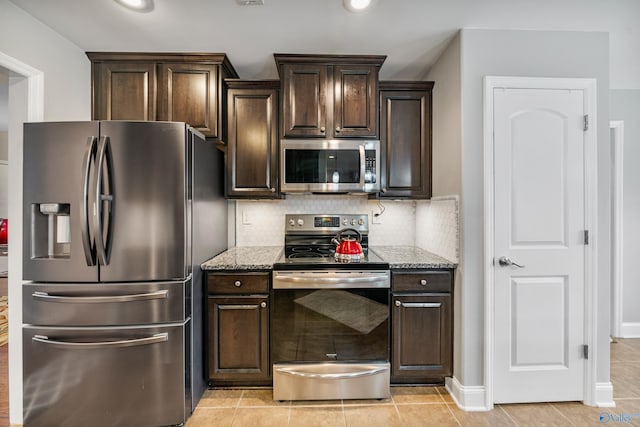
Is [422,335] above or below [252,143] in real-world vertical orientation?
below

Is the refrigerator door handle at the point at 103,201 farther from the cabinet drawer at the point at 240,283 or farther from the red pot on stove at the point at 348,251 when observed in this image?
the red pot on stove at the point at 348,251

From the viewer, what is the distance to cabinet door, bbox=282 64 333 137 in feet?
7.78

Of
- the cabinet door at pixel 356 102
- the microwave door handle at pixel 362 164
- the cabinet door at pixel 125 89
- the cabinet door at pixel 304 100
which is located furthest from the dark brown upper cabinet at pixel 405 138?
the cabinet door at pixel 125 89

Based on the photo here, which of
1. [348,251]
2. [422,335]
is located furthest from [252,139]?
[422,335]

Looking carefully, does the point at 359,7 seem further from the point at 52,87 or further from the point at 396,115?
the point at 52,87

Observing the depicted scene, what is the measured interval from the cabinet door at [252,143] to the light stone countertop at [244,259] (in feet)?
1.66

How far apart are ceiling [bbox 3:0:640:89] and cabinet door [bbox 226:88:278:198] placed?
0.34 metres

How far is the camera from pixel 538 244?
6.60 feet

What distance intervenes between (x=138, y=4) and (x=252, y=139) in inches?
43.6

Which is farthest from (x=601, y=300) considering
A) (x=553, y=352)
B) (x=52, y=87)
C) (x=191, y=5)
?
(x=52, y=87)

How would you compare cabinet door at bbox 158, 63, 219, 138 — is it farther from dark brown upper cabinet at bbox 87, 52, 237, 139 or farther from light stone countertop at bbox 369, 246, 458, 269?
light stone countertop at bbox 369, 246, 458, 269

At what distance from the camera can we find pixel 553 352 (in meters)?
2.03

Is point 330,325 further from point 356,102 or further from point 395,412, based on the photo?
point 356,102

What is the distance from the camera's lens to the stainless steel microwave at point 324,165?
238cm
